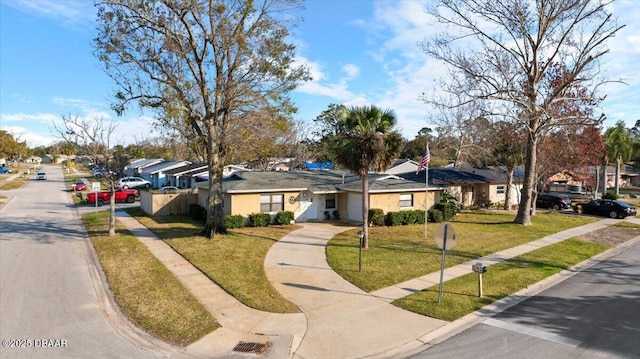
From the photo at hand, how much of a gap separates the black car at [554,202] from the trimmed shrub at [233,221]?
28.8 meters

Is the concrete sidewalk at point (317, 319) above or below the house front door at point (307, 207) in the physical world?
below

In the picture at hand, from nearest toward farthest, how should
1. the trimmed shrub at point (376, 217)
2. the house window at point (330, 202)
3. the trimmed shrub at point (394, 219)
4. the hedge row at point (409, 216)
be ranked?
1. the trimmed shrub at point (376, 217)
2. the hedge row at point (409, 216)
3. the trimmed shrub at point (394, 219)
4. the house window at point (330, 202)

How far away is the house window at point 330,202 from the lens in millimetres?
26672

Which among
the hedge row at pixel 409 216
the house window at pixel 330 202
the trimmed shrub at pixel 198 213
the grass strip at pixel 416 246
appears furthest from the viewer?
the house window at pixel 330 202

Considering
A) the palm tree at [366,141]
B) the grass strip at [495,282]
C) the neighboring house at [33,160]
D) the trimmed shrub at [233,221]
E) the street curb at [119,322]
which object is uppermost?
the neighboring house at [33,160]

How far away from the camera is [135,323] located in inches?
370

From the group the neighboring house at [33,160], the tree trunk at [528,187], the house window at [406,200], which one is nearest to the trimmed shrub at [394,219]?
the house window at [406,200]

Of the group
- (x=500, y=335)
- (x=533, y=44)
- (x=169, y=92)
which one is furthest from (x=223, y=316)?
(x=533, y=44)

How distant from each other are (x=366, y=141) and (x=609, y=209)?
25174mm

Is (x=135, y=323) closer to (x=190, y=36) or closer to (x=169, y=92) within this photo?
(x=169, y=92)

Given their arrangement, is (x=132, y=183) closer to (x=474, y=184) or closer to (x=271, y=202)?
(x=271, y=202)

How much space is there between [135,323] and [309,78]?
13837mm

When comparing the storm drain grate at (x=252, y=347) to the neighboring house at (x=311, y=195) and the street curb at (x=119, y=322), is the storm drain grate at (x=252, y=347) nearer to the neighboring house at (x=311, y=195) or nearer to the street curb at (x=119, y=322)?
the street curb at (x=119, y=322)

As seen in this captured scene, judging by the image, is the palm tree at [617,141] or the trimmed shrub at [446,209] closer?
the trimmed shrub at [446,209]
